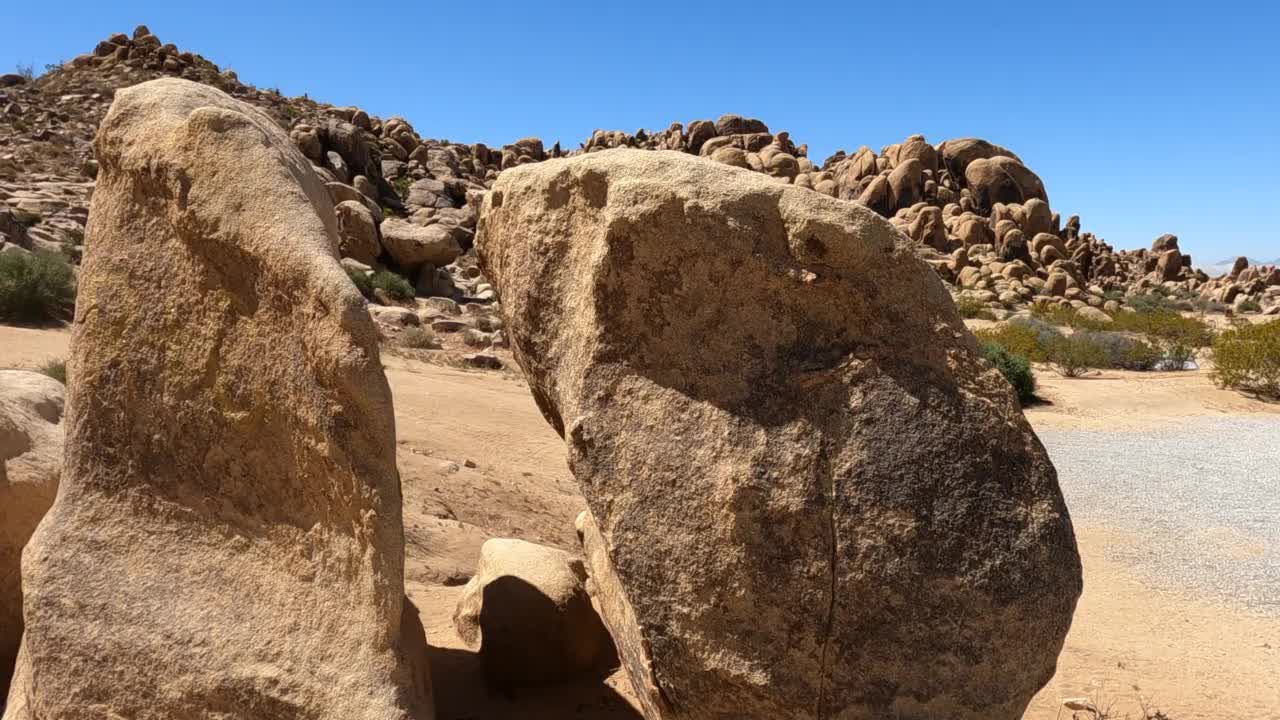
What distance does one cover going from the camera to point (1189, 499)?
8672 mm

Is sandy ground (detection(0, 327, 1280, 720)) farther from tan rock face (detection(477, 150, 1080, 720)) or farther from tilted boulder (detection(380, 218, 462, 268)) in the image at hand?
tilted boulder (detection(380, 218, 462, 268))

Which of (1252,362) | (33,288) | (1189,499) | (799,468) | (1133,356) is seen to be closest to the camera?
(799,468)

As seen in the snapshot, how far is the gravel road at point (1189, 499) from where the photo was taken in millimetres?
6504

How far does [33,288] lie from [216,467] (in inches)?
423

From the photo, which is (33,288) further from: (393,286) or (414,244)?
(414,244)

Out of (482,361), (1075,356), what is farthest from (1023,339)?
(482,361)

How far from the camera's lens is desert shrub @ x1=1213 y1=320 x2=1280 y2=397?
49.4 feet

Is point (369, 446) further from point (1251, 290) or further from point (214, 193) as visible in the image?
point (1251, 290)

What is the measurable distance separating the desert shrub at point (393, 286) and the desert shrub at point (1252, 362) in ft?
48.5

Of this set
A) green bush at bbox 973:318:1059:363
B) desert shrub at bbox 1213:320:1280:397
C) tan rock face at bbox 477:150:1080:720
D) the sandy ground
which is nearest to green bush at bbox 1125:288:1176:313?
green bush at bbox 973:318:1059:363

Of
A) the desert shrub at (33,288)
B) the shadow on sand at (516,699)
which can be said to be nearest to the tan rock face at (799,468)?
the shadow on sand at (516,699)

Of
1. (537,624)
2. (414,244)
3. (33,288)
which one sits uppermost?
(414,244)

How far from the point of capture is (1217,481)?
9.39 metres

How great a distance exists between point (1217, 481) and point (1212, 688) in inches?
227
